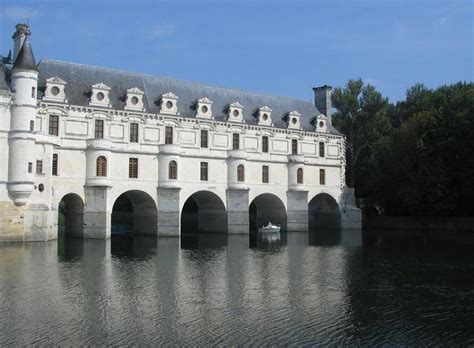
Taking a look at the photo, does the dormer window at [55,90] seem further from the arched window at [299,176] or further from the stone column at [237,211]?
the arched window at [299,176]

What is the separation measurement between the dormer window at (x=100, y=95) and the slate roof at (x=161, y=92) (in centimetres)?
55

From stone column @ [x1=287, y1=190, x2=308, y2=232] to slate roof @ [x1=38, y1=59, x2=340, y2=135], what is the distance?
6.31 m

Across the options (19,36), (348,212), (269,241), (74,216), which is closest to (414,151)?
(348,212)

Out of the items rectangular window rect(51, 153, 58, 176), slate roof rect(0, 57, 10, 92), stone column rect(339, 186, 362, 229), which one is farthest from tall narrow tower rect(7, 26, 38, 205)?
stone column rect(339, 186, 362, 229)

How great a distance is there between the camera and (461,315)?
48.0 ft

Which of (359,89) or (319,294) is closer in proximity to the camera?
(319,294)

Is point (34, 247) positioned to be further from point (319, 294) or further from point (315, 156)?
point (315, 156)

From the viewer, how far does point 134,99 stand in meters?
40.1

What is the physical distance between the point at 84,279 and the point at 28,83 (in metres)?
17.9

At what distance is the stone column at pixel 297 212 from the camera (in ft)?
155

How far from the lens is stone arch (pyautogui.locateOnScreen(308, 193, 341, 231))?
51.8 metres

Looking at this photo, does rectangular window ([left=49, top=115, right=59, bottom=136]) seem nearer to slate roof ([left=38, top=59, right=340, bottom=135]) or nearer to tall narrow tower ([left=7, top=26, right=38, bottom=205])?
slate roof ([left=38, top=59, right=340, bottom=135])

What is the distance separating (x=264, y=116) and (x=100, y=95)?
14.8 meters

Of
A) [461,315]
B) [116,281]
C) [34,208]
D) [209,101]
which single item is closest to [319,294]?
[461,315]
